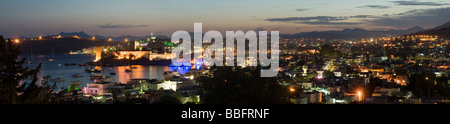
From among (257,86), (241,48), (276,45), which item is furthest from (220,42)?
(257,86)

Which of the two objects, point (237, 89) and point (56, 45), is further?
point (56, 45)

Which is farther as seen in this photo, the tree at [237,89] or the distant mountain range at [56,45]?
the distant mountain range at [56,45]

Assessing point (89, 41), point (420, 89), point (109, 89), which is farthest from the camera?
point (89, 41)

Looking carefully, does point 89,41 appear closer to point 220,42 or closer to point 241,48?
point 220,42

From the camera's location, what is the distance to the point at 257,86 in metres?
3.23

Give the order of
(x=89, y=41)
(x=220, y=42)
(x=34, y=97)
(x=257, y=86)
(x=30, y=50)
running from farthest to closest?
(x=89, y=41) → (x=30, y=50) → (x=220, y=42) → (x=257, y=86) → (x=34, y=97)

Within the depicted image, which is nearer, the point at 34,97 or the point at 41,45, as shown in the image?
the point at 34,97

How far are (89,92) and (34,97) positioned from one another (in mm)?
5749

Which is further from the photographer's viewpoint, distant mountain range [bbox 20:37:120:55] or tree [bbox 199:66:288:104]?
distant mountain range [bbox 20:37:120:55]

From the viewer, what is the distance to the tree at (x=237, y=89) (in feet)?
9.93

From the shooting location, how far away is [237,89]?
310 cm

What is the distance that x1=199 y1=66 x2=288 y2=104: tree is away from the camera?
3025 mm

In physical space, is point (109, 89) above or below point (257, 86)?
below
